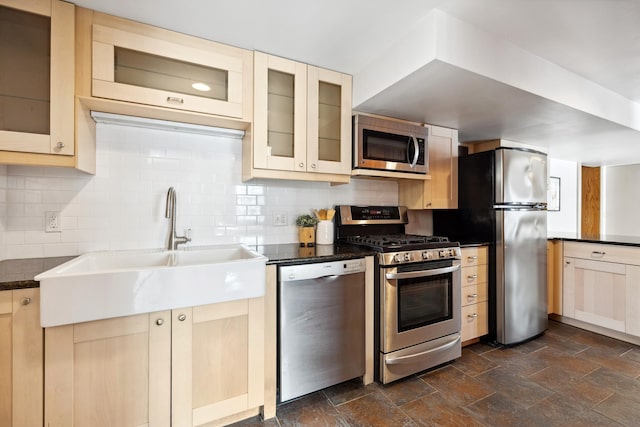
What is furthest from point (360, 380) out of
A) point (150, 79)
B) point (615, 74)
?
point (615, 74)

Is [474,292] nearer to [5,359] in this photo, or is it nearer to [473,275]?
[473,275]

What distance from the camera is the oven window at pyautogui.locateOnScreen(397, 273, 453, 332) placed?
209cm

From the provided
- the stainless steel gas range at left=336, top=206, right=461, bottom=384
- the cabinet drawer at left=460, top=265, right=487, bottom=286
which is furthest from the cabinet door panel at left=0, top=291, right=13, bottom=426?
the cabinet drawer at left=460, top=265, right=487, bottom=286

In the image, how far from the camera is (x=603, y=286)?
2.86 metres

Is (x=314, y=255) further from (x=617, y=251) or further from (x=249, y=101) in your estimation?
(x=617, y=251)

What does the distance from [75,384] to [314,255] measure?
1310 millimetres

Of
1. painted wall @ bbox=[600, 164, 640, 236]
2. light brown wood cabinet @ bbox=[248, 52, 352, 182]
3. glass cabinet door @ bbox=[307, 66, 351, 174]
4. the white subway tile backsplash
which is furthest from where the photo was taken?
painted wall @ bbox=[600, 164, 640, 236]

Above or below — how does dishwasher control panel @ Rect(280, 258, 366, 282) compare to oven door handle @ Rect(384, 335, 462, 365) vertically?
above

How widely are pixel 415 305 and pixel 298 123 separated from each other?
5.28 feet

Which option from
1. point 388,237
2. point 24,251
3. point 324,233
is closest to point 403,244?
point 388,237

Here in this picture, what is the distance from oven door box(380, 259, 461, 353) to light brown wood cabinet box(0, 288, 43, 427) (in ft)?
6.05

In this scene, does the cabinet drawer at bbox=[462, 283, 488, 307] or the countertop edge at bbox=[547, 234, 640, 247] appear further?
the countertop edge at bbox=[547, 234, 640, 247]

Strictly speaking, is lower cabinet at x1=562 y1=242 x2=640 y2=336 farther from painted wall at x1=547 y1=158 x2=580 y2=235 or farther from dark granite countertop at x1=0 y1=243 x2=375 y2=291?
dark granite countertop at x1=0 y1=243 x2=375 y2=291

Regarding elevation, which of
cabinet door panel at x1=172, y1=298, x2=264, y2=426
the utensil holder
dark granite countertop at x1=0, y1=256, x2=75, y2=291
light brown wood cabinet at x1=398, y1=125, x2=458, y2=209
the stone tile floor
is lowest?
the stone tile floor
